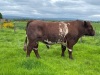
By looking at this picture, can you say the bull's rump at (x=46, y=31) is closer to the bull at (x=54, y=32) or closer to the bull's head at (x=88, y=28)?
the bull at (x=54, y=32)

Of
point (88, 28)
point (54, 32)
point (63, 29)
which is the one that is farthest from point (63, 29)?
point (88, 28)

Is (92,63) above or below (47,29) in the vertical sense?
below

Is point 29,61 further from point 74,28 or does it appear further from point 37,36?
point 74,28

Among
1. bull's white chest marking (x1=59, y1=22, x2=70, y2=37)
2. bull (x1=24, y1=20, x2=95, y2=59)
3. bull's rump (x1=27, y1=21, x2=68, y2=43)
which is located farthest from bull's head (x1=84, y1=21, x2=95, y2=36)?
bull's rump (x1=27, y1=21, x2=68, y2=43)

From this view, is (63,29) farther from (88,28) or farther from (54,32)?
(88,28)

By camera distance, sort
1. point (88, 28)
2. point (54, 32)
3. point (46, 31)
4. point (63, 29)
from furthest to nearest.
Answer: point (88, 28) → point (63, 29) → point (54, 32) → point (46, 31)

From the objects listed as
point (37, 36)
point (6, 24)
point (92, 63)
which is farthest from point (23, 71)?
point (6, 24)

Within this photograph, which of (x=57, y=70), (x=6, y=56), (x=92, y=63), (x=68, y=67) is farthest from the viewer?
(x=6, y=56)

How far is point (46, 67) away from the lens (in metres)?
10.6

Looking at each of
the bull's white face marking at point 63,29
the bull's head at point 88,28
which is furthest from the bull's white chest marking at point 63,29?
the bull's head at point 88,28

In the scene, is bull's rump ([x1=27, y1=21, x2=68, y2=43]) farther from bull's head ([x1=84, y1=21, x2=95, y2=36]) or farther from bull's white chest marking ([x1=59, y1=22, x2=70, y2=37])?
bull's head ([x1=84, y1=21, x2=95, y2=36])

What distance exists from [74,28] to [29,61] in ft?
15.3

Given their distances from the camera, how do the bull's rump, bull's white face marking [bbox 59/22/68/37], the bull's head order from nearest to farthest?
the bull's rump, bull's white face marking [bbox 59/22/68/37], the bull's head

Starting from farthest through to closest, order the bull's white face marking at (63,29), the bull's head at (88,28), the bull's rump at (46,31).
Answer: the bull's head at (88,28), the bull's white face marking at (63,29), the bull's rump at (46,31)
